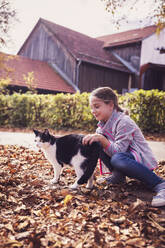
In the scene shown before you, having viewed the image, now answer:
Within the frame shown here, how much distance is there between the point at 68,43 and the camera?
21516 mm

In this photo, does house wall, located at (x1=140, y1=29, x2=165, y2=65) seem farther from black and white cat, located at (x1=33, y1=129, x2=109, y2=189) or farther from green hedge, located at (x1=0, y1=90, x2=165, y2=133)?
black and white cat, located at (x1=33, y1=129, x2=109, y2=189)

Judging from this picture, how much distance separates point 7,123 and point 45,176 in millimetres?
10415

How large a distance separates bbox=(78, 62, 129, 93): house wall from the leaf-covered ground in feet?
58.2

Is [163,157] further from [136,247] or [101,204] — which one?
[136,247]

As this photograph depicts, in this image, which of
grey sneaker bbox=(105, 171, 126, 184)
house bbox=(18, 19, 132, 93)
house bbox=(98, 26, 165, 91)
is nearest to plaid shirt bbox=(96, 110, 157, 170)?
grey sneaker bbox=(105, 171, 126, 184)

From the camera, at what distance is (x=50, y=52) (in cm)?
2277

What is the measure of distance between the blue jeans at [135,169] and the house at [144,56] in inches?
813

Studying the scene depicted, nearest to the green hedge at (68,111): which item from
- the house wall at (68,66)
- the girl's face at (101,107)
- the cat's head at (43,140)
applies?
the girl's face at (101,107)

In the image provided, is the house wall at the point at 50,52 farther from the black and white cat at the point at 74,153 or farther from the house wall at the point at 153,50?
the black and white cat at the point at 74,153

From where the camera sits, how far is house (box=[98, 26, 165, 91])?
22547mm

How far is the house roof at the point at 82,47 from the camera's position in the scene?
2073 centimetres

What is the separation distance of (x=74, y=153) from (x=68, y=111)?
8.39m

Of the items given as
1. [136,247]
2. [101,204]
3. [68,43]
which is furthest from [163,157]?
[68,43]

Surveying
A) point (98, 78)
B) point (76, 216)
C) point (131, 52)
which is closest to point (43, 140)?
point (76, 216)
